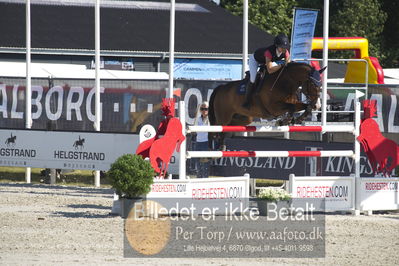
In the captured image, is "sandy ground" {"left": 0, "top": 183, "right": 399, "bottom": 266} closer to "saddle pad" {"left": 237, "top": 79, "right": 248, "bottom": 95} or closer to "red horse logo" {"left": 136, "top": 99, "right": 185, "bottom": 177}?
"red horse logo" {"left": 136, "top": 99, "right": 185, "bottom": 177}

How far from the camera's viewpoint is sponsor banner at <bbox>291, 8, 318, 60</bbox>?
20672 millimetres

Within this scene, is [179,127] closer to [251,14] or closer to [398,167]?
[398,167]

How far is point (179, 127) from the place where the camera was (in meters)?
13.4

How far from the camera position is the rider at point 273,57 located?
549 inches

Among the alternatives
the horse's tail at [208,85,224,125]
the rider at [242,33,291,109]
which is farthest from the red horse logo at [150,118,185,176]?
the horse's tail at [208,85,224,125]

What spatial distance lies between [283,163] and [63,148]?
4912 millimetres

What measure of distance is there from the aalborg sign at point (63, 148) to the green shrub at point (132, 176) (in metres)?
5.16

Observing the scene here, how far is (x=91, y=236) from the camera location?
11.2 metres

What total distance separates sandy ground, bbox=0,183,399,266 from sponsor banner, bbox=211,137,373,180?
1444 millimetres

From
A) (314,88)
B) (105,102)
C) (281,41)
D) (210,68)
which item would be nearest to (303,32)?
(105,102)

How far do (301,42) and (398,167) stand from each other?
620cm

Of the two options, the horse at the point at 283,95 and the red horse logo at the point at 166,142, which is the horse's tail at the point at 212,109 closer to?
the horse at the point at 283,95

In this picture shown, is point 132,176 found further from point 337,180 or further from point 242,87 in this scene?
point 337,180

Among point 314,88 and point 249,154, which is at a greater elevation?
point 314,88
